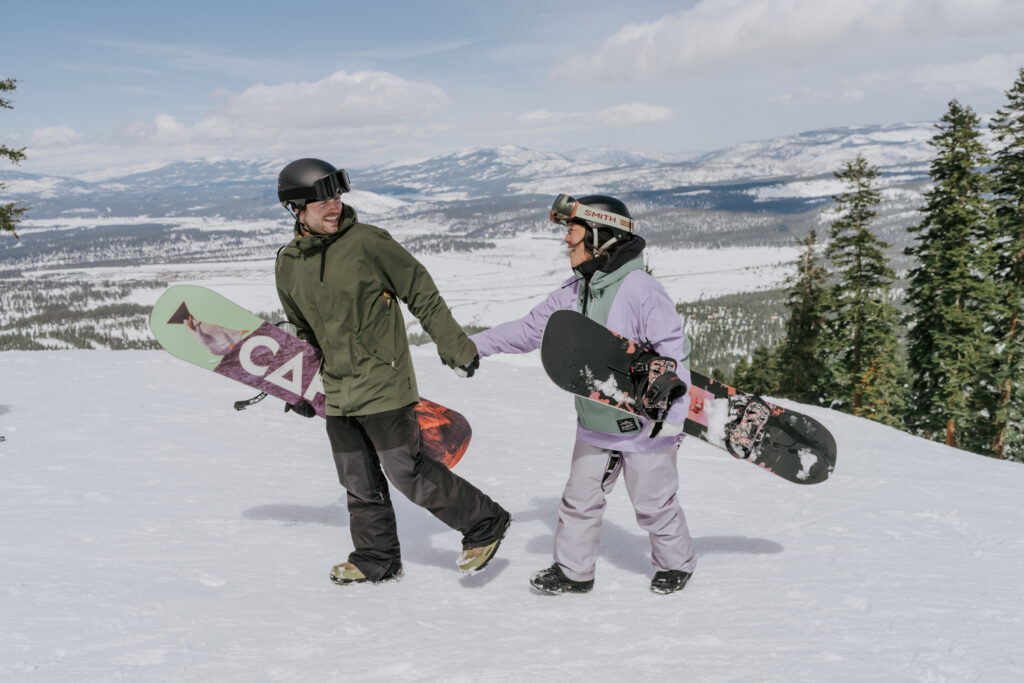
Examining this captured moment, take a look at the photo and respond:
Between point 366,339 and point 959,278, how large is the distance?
2350 centimetres

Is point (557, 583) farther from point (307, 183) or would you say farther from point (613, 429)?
point (307, 183)

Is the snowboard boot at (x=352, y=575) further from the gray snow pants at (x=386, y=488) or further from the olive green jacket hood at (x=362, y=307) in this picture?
the olive green jacket hood at (x=362, y=307)

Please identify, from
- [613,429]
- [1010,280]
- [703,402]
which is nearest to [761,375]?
[1010,280]

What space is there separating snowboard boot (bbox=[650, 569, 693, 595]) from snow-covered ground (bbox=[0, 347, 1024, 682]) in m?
0.08

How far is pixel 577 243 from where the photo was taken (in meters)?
3.67

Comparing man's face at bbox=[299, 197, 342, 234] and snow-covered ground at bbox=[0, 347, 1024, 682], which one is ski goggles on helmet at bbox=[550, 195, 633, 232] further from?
snow-covered ground at bbox=[0, 347, 1024, 682]

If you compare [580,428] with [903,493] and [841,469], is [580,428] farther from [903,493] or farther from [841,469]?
[841,469]

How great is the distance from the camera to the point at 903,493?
20.2 feet

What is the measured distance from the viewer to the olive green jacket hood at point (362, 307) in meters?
3.46

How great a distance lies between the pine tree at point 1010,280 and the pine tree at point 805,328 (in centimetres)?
758

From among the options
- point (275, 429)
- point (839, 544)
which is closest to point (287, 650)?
point (839, 544)

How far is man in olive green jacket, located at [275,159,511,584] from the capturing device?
346 centimetres

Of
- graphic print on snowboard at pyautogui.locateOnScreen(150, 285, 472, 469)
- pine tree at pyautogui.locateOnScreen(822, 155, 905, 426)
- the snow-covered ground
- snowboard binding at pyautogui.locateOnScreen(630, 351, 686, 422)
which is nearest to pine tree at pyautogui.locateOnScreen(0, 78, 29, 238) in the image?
the snow-covered ground

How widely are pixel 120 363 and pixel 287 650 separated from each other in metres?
10.4
